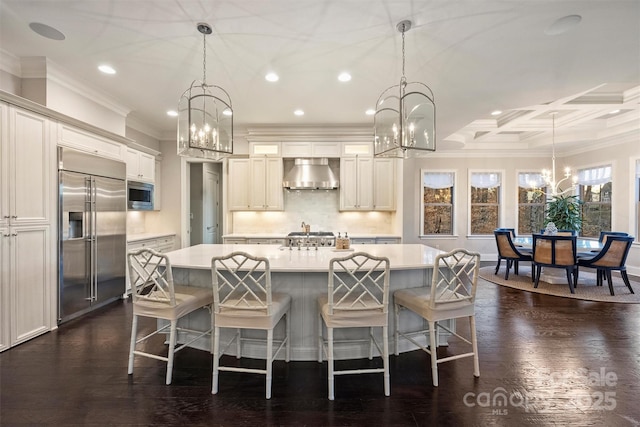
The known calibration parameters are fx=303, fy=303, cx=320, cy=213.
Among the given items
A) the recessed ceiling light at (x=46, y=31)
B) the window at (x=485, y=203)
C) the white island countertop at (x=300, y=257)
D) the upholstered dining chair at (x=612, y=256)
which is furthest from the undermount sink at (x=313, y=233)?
the window at (x=485, y=203)

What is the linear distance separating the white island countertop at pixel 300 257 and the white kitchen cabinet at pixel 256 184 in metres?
2.23

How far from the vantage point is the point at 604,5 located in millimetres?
2385

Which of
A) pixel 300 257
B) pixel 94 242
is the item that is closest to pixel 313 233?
pixel 300 257

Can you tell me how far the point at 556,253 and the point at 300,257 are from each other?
185 inches

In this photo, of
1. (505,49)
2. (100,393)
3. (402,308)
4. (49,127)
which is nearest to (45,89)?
(49,127)

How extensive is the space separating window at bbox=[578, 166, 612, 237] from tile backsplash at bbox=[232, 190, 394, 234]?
17.1 feet

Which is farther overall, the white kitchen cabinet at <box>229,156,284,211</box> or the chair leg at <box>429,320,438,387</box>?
the white kitchen cabinet at <box>229,156,284,211</box>

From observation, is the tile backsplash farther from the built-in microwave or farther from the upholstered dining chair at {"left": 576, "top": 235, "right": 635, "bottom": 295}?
the upholstered dining chair at {"left": 576, "top": 235, "right": 635, "bottom": 295}

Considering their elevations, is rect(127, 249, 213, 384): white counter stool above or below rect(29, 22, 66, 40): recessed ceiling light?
below

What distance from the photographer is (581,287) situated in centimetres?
530

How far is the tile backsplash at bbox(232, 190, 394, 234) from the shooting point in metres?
6.23

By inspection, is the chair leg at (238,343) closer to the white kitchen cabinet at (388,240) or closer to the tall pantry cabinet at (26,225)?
the tall pantry cabinet at (26,225)

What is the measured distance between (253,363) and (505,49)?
386 centimetres

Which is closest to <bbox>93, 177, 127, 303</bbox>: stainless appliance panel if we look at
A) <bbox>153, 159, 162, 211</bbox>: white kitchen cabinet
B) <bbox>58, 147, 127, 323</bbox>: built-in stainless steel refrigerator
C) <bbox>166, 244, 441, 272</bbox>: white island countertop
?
<bbox>58, 147, 127, 323</bbox>: built-in stainless steel refrigerator
